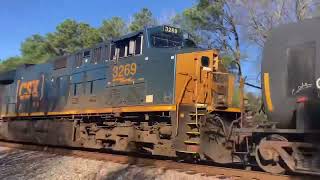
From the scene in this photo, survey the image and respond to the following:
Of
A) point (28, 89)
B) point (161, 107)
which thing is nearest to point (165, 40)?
point (161, 107)

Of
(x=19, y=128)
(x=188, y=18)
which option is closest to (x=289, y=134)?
(x=19, y=128)

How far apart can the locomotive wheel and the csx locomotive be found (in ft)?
0.06

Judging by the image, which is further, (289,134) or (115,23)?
(115,23)

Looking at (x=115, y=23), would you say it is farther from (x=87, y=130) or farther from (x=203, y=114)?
(x=203, y=114)

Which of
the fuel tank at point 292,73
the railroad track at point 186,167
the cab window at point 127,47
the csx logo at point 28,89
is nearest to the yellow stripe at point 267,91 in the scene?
the fuel tank at point 292,73

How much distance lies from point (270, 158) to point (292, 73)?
5.48 ft

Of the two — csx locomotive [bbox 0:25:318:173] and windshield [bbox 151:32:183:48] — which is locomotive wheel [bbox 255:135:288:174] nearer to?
csx locomotive [bbox 0:25:318:173]

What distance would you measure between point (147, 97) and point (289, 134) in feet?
16.6

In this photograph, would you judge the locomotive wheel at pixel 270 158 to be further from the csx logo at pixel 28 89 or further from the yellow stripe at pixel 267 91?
the csx logo at pixel 28 89

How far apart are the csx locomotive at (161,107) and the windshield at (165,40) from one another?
33mm

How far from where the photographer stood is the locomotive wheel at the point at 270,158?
8141mm

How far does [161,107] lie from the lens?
11625 mm

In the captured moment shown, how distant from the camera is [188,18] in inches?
1266

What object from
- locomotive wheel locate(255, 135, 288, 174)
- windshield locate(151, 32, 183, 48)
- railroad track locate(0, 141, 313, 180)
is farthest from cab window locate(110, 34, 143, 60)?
locomotive wheel locate(255, 135, 288, 174)
